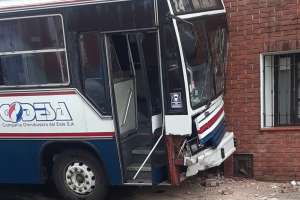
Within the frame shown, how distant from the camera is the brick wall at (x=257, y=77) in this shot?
28.9 feet

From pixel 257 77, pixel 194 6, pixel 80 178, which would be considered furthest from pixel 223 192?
pixel 194 6

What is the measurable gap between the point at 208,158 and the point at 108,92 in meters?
1.59

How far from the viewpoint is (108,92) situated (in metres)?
7.93

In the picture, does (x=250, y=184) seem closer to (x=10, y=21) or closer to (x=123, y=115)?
(x=123, y=115)

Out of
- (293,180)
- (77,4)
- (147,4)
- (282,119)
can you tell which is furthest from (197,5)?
(293,180)

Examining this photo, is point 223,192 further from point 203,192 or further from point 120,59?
point 120,59

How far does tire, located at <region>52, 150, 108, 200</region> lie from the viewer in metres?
8.29

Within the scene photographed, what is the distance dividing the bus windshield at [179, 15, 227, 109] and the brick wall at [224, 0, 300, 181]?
32 cm

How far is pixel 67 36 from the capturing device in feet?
26.3

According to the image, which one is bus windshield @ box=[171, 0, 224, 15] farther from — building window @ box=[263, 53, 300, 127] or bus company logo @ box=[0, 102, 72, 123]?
bus company logo @ box=[0, 102, 72, 123]

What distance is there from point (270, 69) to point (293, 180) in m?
1.69

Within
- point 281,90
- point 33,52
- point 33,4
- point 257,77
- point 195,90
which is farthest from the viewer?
point 281,90

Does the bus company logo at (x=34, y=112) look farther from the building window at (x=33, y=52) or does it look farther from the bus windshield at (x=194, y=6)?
the bus windshield at (x=194, y=6)

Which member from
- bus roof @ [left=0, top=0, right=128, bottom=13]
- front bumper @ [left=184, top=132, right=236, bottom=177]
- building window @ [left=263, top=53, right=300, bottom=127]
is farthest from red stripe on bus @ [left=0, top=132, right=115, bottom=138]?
building window @ [left=263, top=53, right=300, bottom=127]
